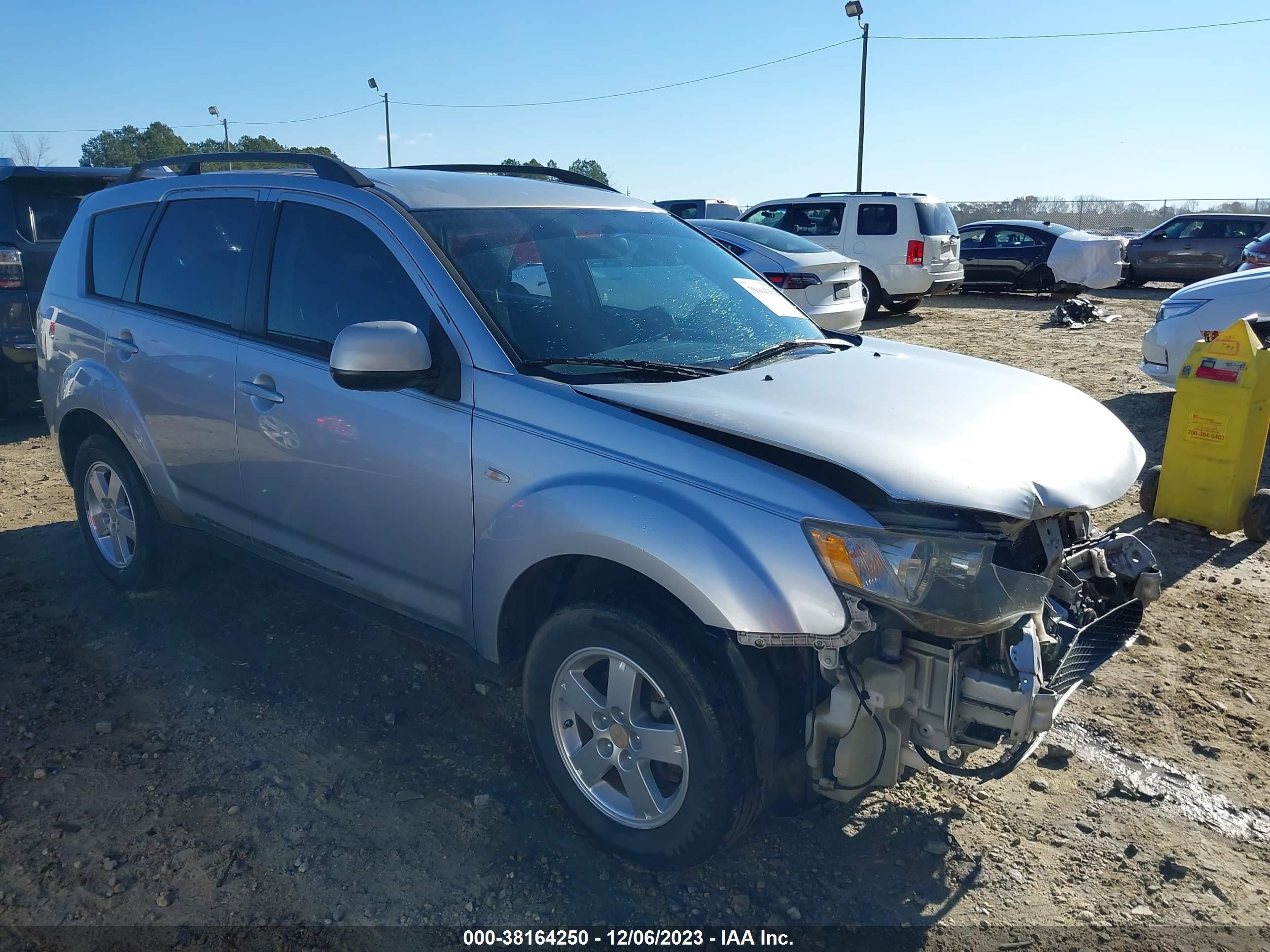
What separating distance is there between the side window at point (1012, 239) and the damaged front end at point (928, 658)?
17.9 metres

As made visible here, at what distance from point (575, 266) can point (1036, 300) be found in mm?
17309

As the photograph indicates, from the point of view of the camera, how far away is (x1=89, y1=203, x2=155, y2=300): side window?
448 centimetres

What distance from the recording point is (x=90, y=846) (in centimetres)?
296

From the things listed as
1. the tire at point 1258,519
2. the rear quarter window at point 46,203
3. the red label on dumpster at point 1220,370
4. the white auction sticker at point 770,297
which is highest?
the rear quarter window at point 46,203

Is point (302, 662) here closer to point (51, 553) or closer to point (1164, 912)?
point (51, 553)

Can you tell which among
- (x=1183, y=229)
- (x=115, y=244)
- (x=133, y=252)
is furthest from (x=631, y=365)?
(x=1183, y=229)

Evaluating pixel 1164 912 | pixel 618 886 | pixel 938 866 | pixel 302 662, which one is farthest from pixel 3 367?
pixel 1164 912

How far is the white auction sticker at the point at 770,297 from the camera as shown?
397 centimetres

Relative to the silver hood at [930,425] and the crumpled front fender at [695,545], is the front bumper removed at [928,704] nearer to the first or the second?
the crumpled front fender at [695,545]

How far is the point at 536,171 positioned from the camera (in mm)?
4547

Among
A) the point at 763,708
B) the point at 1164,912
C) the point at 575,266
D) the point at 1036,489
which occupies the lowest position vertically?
the point at 1164,912

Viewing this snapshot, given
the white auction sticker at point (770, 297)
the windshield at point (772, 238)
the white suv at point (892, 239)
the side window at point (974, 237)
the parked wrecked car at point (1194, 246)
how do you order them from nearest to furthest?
the white auction sticker at point (770, 297)
the windshield at point (772, 238)
the white suv at point (892, 239)
the parked wrecked car at point (1194, 246)
the side window at point (974, 237)

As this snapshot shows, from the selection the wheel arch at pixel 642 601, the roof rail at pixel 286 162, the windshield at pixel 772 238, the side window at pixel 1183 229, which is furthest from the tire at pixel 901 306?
the wheel arch at pixel 642 601

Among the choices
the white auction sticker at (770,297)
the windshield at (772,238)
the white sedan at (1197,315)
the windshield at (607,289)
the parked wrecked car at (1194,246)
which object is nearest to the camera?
the windshield at (607,289)
